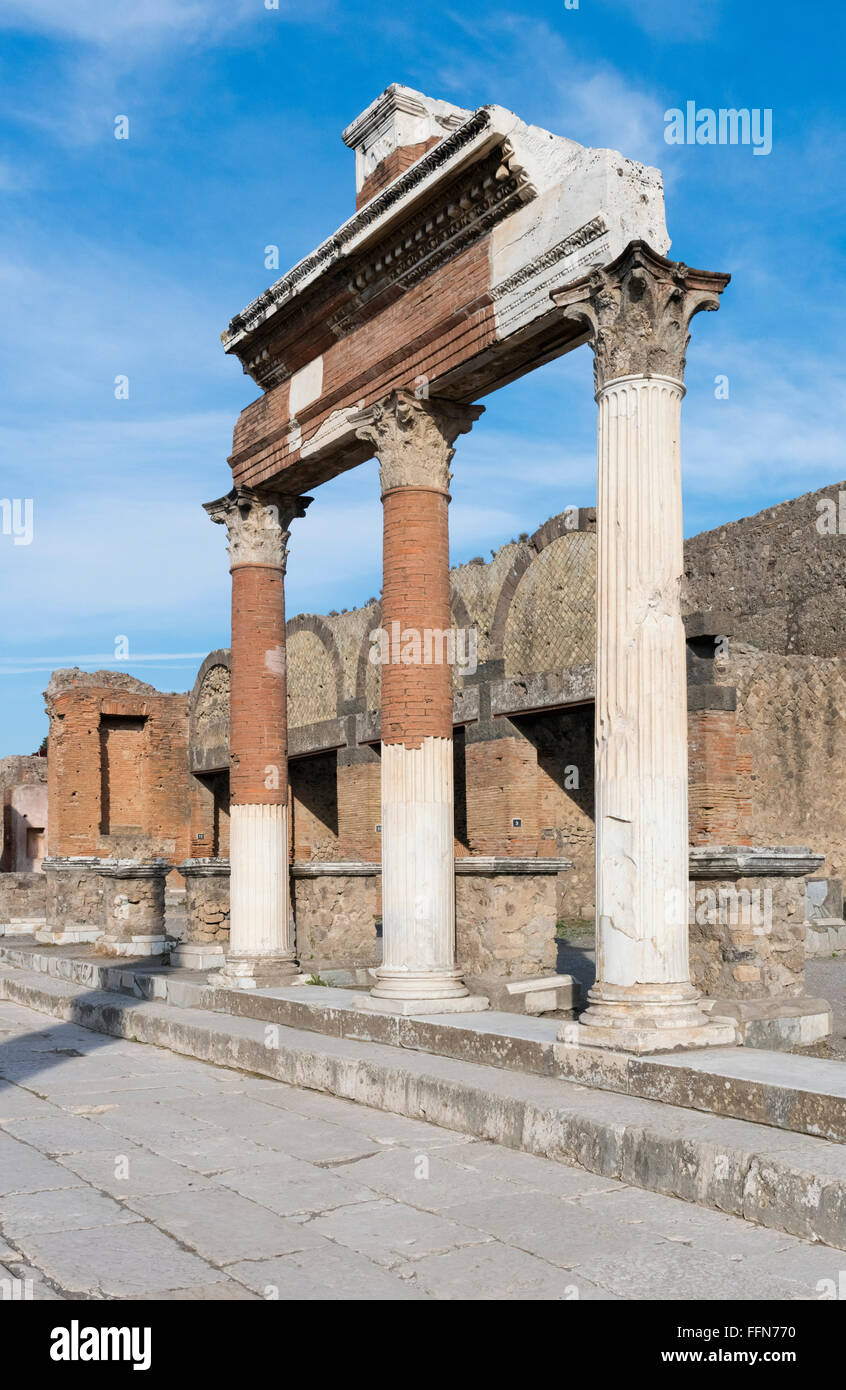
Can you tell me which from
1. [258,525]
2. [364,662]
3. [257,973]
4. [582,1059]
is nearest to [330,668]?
[364,662]

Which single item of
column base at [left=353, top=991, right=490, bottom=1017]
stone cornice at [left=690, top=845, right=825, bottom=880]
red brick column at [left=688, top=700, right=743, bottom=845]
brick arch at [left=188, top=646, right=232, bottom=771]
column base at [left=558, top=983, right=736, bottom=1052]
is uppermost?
brick arch at [left=188, top=646, right=232, bottom=771]

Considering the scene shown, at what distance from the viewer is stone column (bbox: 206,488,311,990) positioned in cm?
948

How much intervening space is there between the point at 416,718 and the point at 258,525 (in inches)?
118

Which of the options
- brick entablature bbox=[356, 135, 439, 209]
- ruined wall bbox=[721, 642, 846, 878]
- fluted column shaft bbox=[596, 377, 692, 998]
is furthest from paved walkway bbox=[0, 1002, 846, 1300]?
ruined wall bbox=[721, 642, 846, 878]

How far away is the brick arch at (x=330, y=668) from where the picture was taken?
19.7 m

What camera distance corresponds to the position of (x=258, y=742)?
9.73 m

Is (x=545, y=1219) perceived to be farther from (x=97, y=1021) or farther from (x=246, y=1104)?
(x=97, y=1021)

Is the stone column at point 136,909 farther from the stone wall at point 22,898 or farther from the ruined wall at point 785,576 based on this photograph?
the ruined wall at point 785,576

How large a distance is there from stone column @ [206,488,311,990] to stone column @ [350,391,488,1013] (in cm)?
196

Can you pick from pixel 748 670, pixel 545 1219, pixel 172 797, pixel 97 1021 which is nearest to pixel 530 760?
pixel 748 670

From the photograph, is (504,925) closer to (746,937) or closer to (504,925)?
(504,925)

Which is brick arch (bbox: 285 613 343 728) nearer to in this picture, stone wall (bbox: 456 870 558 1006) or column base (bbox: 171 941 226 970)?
column base (bbox: 171 941 226 970)

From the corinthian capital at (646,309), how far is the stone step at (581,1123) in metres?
3.38

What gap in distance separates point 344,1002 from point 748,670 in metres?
10.9
